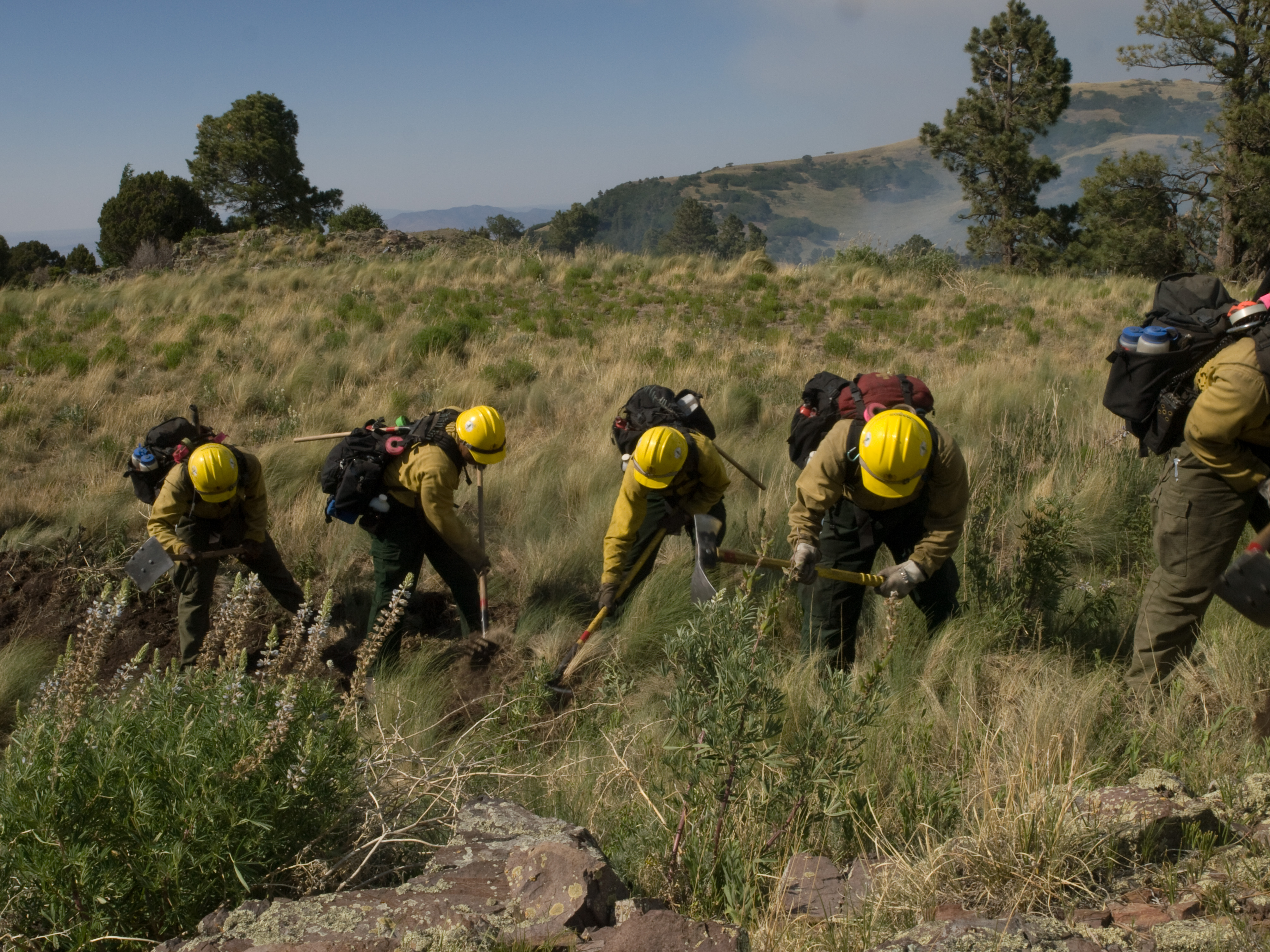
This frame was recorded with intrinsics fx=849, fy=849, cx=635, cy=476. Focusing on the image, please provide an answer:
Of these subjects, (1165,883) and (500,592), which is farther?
(500,592)

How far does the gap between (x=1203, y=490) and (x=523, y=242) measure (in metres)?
17.0

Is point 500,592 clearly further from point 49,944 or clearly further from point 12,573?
point 49,944

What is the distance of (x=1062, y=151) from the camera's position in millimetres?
138000

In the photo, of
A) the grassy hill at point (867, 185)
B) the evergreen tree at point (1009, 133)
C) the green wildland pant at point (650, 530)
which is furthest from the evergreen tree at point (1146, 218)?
the grassy hill at point (867, 185)

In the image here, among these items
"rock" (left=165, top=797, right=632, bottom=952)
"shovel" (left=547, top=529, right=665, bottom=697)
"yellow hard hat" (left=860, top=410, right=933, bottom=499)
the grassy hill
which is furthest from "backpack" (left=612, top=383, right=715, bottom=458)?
the grassy hill

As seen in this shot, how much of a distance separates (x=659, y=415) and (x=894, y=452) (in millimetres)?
1670

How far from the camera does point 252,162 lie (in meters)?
33.2

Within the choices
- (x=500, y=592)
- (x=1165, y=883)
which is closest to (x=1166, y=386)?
(x=1165, y=883)

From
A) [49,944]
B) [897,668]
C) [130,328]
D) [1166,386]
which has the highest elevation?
[130,328]

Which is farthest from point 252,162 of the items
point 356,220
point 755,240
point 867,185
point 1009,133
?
point 867,185

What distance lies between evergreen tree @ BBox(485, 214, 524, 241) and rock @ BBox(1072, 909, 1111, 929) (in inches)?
2123

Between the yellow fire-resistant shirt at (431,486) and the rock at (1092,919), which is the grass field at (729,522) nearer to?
the rock at (1092,919)

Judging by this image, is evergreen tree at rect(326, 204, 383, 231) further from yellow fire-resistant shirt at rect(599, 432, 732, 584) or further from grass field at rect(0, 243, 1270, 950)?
yellow fire-resistant shirt at rect(599, 432, 732, 584)

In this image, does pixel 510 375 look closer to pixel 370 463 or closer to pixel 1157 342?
pixel 370 463
